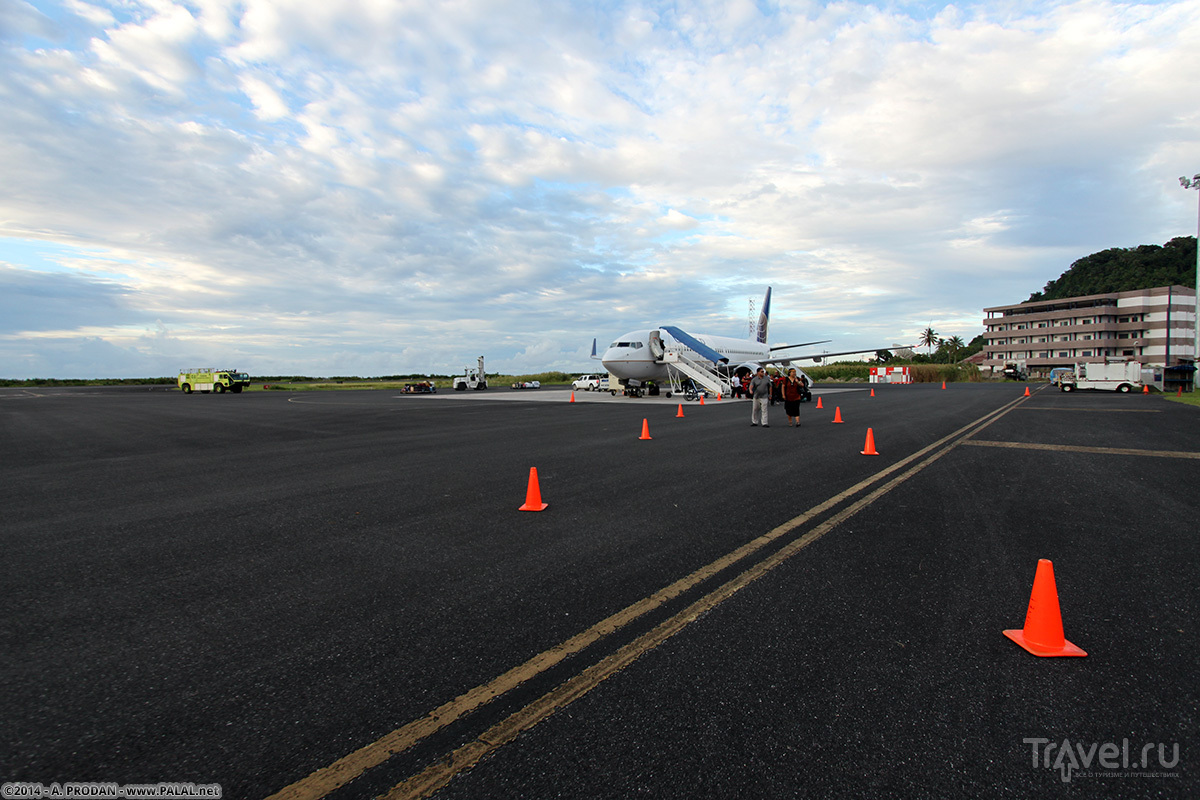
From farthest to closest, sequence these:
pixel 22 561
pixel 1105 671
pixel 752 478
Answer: pixel 752 478 < pixel 22 561 < pixel 1105 671

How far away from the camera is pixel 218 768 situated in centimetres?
227

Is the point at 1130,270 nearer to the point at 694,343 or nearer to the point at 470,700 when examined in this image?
the point at 694,343

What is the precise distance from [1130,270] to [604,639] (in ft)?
435

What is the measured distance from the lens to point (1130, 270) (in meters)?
94.6

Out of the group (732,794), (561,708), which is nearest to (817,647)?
(732,794)

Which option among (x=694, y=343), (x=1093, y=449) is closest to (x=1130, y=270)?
(x=694, y=343)

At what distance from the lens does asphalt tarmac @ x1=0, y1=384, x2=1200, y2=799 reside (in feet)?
7.55

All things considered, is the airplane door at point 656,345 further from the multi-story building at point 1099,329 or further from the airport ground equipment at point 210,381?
the multi-story building at point 1099,329

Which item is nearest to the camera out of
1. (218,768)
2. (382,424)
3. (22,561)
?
(218,768)

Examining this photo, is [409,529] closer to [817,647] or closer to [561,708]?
[561,708]

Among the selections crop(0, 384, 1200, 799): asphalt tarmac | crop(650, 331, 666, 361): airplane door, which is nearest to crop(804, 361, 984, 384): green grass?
crop(650, 331, 666, 361): airplane door

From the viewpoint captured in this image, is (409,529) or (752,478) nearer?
(409,529)

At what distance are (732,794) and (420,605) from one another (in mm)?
2508

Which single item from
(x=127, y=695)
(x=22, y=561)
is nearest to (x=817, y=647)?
(x=127, y=695)
